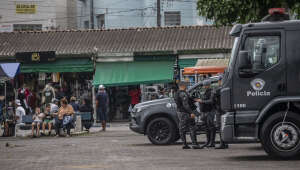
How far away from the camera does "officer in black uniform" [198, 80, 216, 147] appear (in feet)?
62.3

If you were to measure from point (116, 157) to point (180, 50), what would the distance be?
22189 mm

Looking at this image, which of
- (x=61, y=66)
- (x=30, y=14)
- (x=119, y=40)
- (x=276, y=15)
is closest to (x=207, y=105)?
(x=276, y=15)

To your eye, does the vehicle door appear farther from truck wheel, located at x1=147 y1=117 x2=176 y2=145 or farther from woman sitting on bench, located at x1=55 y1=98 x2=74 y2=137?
woman sitting on bench, located at x1=55 y1=98 x2=74 y2=137

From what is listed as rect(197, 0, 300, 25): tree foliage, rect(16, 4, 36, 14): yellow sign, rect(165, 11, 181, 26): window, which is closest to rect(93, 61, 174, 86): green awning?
rect(165, 11, 181, 26): window

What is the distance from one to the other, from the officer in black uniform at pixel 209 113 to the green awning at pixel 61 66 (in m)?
20.3

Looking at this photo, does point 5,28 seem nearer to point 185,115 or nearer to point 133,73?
point 133,73

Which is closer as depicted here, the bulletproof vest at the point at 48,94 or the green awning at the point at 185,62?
the bulletproof vest at the point at 48,94

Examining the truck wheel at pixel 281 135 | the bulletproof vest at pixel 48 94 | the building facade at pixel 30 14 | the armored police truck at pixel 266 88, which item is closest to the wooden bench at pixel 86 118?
the bulletproof vest at pixel 48 94

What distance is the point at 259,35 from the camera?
1447 cm

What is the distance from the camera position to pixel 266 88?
1439 centimetres

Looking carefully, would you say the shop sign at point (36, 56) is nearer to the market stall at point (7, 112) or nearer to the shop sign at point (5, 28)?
the market stall at point (7, 112)

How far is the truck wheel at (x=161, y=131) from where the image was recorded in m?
20.5

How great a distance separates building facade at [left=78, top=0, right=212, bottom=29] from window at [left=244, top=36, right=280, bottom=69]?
33838mm

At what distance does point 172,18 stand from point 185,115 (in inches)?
1221
